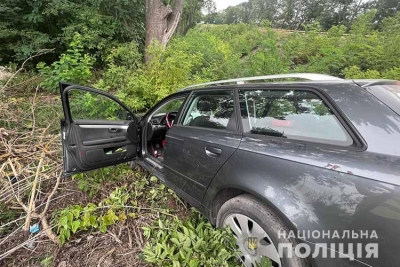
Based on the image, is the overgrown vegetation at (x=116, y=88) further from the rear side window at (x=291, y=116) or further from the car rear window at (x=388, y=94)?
the car rear window at (x=388, y=94)

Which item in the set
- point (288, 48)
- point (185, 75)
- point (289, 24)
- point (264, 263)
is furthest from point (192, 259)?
point (289, 24)

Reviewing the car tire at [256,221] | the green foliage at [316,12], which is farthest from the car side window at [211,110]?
the green foliage at [316,12]

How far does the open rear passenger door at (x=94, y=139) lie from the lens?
2326 mm

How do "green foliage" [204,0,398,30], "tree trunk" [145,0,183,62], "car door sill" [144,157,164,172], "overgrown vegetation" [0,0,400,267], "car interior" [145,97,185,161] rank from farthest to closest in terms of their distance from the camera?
"green foliage" [204,0,398,30] < "tree trunk" [145,0,183,62] < "car interior" [145,97,185,161] < "car door sill" [144,157,164,172] < "overgrown vegetation" [0,0,400,267]

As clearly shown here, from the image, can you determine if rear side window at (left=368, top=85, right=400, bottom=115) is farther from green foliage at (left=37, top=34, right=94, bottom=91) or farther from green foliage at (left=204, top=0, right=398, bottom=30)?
green foliage at (left=204, top=0, right=398, bottom=30)

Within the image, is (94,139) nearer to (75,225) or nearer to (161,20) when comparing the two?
(75,225)

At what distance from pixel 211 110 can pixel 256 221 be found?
1.08 meters

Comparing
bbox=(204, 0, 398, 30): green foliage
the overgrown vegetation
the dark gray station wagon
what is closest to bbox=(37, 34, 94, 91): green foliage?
the overgrown vegetation

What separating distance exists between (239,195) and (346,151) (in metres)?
0.80

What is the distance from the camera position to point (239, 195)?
1.64 meters

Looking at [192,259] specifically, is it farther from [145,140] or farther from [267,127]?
[145,140]

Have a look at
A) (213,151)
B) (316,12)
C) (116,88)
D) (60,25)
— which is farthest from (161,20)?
(316,12)

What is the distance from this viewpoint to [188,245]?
1.85 m

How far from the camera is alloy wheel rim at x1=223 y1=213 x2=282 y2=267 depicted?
1431 mm
